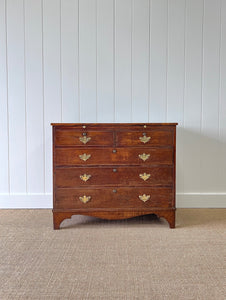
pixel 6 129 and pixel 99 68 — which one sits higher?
pixel 99 68

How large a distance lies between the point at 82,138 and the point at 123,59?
3.81 ft

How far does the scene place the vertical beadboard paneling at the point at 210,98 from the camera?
352 cm

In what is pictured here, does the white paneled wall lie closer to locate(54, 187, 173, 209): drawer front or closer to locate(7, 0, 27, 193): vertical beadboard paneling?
locate(7, 0, 27, 193): vertical beadboard paneling

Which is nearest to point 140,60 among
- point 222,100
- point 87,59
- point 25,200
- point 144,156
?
point 87,59

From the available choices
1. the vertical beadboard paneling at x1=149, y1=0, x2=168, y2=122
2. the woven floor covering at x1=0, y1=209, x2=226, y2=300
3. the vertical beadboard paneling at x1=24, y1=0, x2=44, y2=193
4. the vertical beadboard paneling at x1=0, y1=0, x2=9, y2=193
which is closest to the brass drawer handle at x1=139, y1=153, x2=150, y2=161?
the woven floor covering at x1=0, y1=209, x2=226, y2=300

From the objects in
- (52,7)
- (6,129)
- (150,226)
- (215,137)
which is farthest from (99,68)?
(150,226)

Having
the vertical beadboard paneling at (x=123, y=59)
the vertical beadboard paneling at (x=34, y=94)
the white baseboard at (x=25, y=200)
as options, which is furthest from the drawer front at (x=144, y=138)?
the white baseboard at (x=25, y=200)

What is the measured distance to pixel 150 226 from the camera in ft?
9.92

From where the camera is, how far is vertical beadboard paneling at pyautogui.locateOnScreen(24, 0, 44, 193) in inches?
138

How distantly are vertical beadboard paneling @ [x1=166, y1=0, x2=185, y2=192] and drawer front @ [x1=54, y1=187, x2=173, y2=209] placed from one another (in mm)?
848

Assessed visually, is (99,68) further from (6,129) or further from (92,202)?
(92,202)

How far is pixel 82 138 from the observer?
2.88 metres

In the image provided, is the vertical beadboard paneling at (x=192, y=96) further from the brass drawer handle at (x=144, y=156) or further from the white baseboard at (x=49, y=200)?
the brass drawer handle at (x=144, y=156)

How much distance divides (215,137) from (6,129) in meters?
2.31
